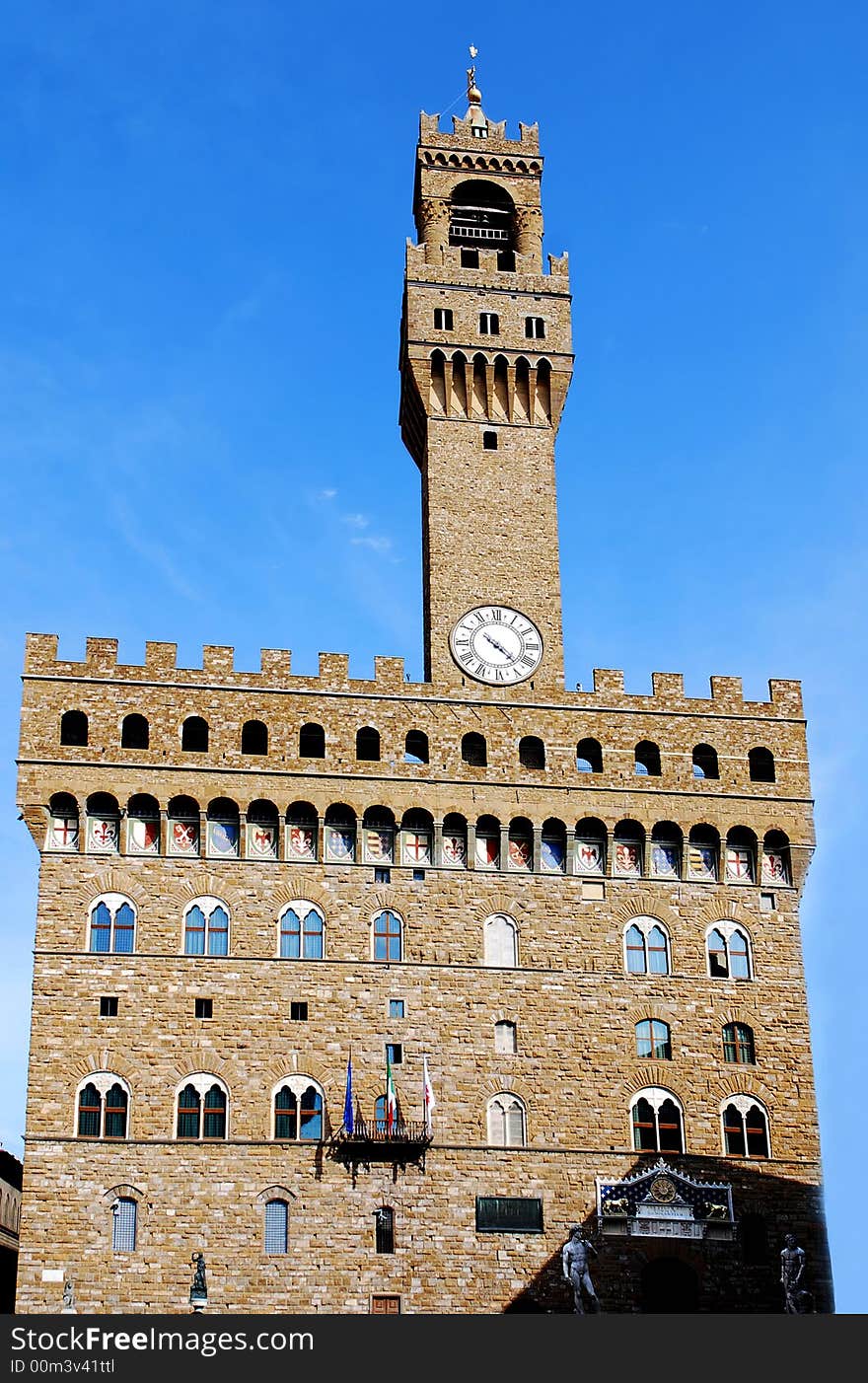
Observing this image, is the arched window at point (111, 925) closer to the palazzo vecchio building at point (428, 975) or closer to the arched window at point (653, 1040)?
the palazzo vecchio building at point (428, 975)

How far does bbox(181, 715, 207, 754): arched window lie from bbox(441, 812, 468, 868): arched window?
741 centimetres

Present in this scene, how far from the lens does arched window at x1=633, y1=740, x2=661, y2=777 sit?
6125cm

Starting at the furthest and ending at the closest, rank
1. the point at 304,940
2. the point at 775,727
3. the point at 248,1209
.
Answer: the point at 775,727, the point at 304,940, the point at 248,1209

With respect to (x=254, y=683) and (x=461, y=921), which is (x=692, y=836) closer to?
(x=461, y=921)

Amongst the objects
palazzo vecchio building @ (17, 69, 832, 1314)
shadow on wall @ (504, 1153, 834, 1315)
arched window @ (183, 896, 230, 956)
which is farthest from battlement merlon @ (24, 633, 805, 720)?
shadow on wall @ (504, 1153, 834, 1315)

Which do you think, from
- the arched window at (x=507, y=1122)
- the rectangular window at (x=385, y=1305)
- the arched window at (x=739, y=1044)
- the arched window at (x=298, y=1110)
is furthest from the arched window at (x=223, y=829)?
the arched window at (x=739, y=1044)

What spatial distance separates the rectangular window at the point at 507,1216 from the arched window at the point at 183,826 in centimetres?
1275

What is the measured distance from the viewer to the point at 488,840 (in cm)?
5959

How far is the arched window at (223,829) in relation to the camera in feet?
190
